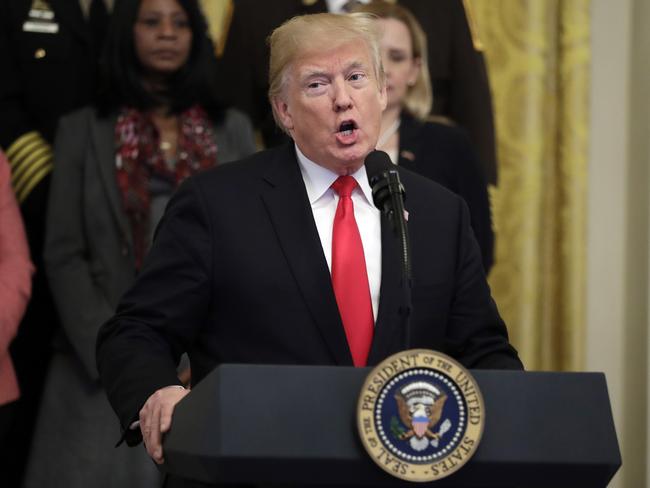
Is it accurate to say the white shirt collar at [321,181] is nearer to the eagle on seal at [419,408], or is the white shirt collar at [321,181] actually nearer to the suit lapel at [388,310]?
the suit lapel at [388,310]

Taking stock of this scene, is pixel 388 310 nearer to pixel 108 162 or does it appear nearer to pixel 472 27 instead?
pixel 108 162

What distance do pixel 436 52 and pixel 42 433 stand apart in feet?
6.50

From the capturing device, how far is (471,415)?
1.75 meters

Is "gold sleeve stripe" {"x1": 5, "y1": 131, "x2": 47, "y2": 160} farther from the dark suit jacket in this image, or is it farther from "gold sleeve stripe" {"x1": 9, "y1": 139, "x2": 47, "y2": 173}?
the dark suit jacket

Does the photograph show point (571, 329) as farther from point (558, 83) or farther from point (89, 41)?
point (89, 41)

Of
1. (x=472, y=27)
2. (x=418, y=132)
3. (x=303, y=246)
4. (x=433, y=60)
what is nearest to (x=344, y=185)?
(x=303, y=246)

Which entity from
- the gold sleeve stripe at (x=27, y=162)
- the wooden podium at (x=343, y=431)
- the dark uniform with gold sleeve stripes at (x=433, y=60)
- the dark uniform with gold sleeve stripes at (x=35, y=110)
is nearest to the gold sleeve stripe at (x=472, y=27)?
the dark uniform with gold sleeve stripes at (x=433, y=60)

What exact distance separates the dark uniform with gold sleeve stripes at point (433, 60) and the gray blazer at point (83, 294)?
49 cm

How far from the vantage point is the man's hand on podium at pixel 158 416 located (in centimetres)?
200

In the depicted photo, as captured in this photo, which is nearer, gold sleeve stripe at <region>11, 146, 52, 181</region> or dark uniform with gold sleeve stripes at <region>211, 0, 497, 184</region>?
gold sleeve stripe at <region>11, 146, 52, 181</region>

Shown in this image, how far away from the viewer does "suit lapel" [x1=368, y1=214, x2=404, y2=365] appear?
7.57 ft

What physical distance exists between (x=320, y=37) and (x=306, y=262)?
47 cm

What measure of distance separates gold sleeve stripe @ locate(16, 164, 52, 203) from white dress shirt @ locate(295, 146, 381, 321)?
1.85 metres

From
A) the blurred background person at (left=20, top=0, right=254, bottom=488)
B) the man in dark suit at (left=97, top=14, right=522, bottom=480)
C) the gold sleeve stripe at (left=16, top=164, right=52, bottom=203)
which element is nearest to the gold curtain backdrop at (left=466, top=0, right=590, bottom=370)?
the blurred background person at (left=20, top=0, right=254, bottom=488)
